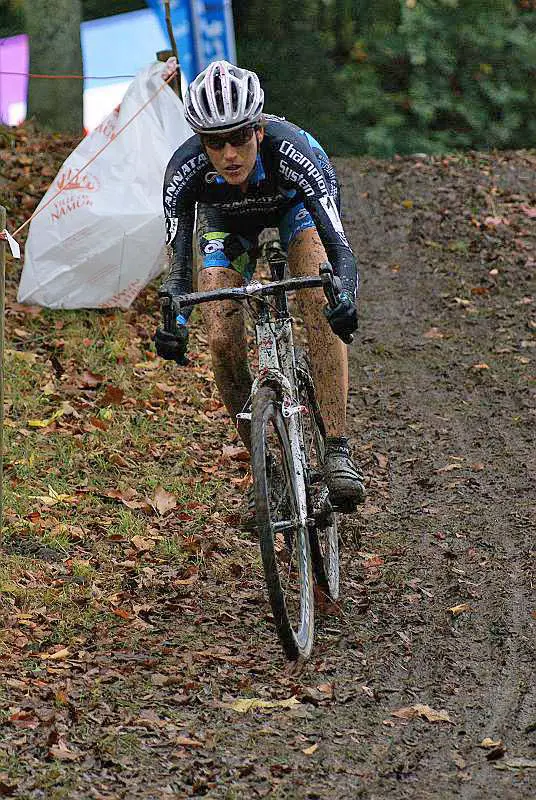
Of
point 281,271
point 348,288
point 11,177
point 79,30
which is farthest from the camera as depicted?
point 79,30

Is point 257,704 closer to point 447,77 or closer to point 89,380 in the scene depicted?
point 89,380

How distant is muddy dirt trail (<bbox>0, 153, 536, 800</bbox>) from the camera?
3.56 meters

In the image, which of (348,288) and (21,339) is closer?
(348,288)

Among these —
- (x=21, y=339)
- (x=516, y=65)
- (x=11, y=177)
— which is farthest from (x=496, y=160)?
(x=21, y=339)

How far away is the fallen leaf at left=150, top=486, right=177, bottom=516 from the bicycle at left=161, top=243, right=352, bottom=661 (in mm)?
1440

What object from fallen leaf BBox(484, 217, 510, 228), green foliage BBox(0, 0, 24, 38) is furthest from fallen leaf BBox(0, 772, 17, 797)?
green foliage BBox(0, 0, 24, 38)

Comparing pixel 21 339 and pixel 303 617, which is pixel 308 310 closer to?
pixel 303 617

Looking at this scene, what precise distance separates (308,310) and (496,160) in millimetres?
9068

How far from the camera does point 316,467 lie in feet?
16.1

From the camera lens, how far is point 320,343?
15.3ft

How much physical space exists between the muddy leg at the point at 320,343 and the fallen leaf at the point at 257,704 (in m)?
1.19

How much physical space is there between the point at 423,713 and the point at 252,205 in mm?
2080

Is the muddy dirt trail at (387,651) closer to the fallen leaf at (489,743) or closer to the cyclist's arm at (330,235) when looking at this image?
the fallen leaf at (489,743)

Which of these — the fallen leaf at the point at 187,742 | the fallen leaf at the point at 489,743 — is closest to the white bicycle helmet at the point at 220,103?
the fallen leaf at the point at 187,742
